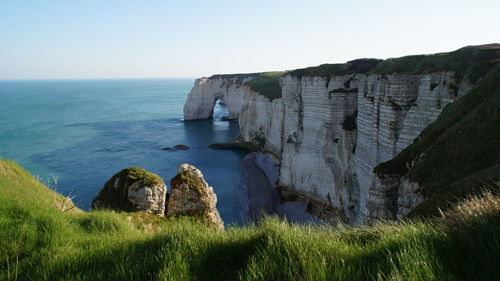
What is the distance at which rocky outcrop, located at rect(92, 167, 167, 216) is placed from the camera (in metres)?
16.2

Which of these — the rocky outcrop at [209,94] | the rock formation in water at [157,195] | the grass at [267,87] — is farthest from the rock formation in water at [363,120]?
the rocky outcrop at [209,94]

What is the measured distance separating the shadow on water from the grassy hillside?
31510 millimetres

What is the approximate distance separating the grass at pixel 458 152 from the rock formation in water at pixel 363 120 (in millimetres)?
886

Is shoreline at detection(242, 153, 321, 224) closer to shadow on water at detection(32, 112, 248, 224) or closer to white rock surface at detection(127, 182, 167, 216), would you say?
shadow on water at detection(32, 112, 248, 224)

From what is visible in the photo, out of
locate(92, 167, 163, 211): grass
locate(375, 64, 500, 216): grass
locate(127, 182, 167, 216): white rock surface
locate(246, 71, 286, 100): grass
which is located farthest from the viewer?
locate(246, 71, 286, 100): grass

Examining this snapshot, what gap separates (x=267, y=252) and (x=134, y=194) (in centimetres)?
1273

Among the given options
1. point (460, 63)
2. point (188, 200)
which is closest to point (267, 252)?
point (188, 200)

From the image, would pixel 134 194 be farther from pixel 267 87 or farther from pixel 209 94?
pixel 209 94

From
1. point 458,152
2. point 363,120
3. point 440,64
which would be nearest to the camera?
point 458,152

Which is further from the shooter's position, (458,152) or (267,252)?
(458,152)

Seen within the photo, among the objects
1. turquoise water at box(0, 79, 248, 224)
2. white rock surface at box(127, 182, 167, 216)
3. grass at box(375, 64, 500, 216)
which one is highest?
grass at box(375, 64, 500, 216)

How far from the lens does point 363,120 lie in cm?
2923

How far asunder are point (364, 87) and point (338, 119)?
5.57 meters

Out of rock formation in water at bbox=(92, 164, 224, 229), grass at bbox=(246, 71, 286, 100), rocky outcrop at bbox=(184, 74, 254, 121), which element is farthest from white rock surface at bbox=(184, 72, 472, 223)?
rocky outcrop at bbox=(184, 74, 254, 121)
